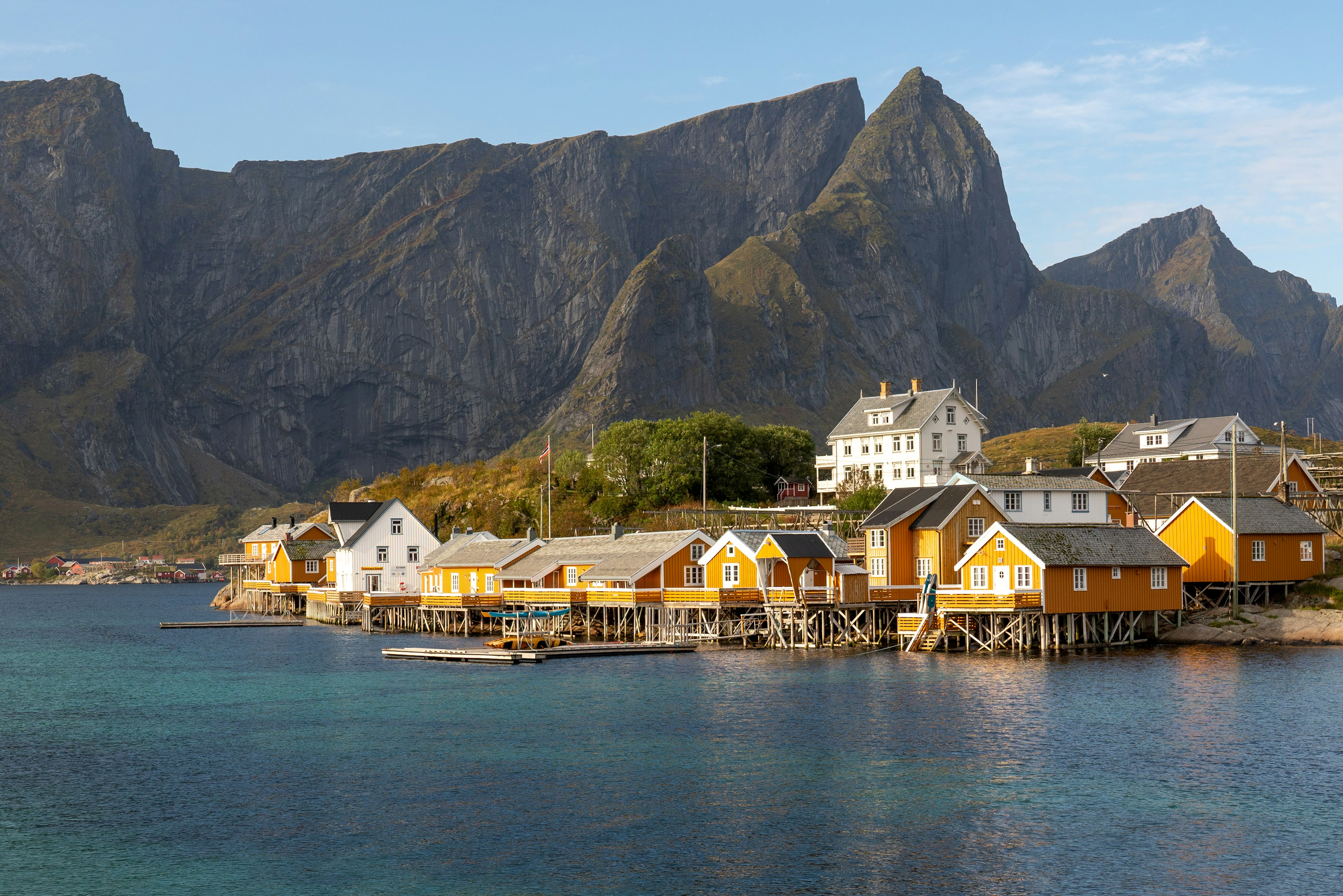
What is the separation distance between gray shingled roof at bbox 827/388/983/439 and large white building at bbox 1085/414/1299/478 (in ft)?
51.8

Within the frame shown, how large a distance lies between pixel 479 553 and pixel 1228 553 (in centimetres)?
5689

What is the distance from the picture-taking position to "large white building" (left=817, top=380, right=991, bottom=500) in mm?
130875

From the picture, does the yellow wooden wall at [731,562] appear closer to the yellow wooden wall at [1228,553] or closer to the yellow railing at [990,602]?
the yellow railing at [990,602]

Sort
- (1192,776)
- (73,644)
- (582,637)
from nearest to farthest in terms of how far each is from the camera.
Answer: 1. (1192,776)
2. (582,637)
3. (73,644)

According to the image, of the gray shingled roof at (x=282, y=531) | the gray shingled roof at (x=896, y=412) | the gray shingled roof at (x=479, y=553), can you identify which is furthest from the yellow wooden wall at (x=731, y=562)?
the gray shingled roof at (x=282, y=531)

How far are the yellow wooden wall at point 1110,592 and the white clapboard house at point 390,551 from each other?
60712 mm

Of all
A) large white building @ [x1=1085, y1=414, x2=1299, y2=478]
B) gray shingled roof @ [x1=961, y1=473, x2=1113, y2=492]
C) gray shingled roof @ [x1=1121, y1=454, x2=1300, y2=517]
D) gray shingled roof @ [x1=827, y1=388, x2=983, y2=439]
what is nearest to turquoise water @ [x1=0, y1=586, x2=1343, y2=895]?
gray shingled roof @ [x1=961, y1=473, x2=1113, y2=492]

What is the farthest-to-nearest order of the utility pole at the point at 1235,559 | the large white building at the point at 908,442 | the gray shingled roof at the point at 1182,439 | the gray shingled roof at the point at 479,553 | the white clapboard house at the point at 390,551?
1. the large white building at the point at 908,442
2. the gray shingled roof at the point at 1182,439
3. the white clapboard house at the point at 390,551
4. the gray shingled roof at the point at 479,553
5. the utility pole at the point at 1235,559

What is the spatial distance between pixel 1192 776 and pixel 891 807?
11.2 m

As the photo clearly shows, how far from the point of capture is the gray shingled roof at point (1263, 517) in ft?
274

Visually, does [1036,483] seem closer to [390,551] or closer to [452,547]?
[452,547]

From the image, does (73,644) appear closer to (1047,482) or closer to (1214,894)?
(1047,482)

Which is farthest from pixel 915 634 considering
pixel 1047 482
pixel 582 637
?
pixel 582 637

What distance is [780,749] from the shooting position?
47656 millimetres
